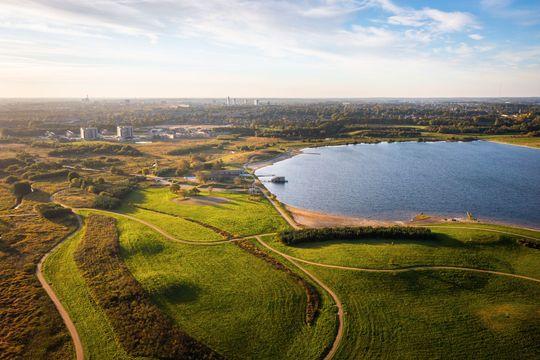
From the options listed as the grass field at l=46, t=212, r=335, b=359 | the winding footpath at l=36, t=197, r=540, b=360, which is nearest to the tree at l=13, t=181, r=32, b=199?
the winding footpath at l=36, t=197, r=540, b=360

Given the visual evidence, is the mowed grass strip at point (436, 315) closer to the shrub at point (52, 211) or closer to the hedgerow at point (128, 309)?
the hedgerow at point (128, 309)

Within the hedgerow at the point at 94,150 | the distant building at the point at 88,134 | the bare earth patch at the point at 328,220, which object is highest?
the distant building at the point at 88,134

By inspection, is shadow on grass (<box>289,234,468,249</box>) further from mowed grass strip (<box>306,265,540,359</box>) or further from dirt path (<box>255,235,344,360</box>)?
mowed grass strip (<box>306,265,540,359</box>)

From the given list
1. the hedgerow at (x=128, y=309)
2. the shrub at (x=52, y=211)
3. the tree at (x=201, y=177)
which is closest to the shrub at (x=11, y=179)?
the shrub at (x=52, y=211)

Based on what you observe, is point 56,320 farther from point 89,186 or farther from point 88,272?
point 89,186

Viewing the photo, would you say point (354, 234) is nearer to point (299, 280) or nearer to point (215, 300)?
point (299, 280)
